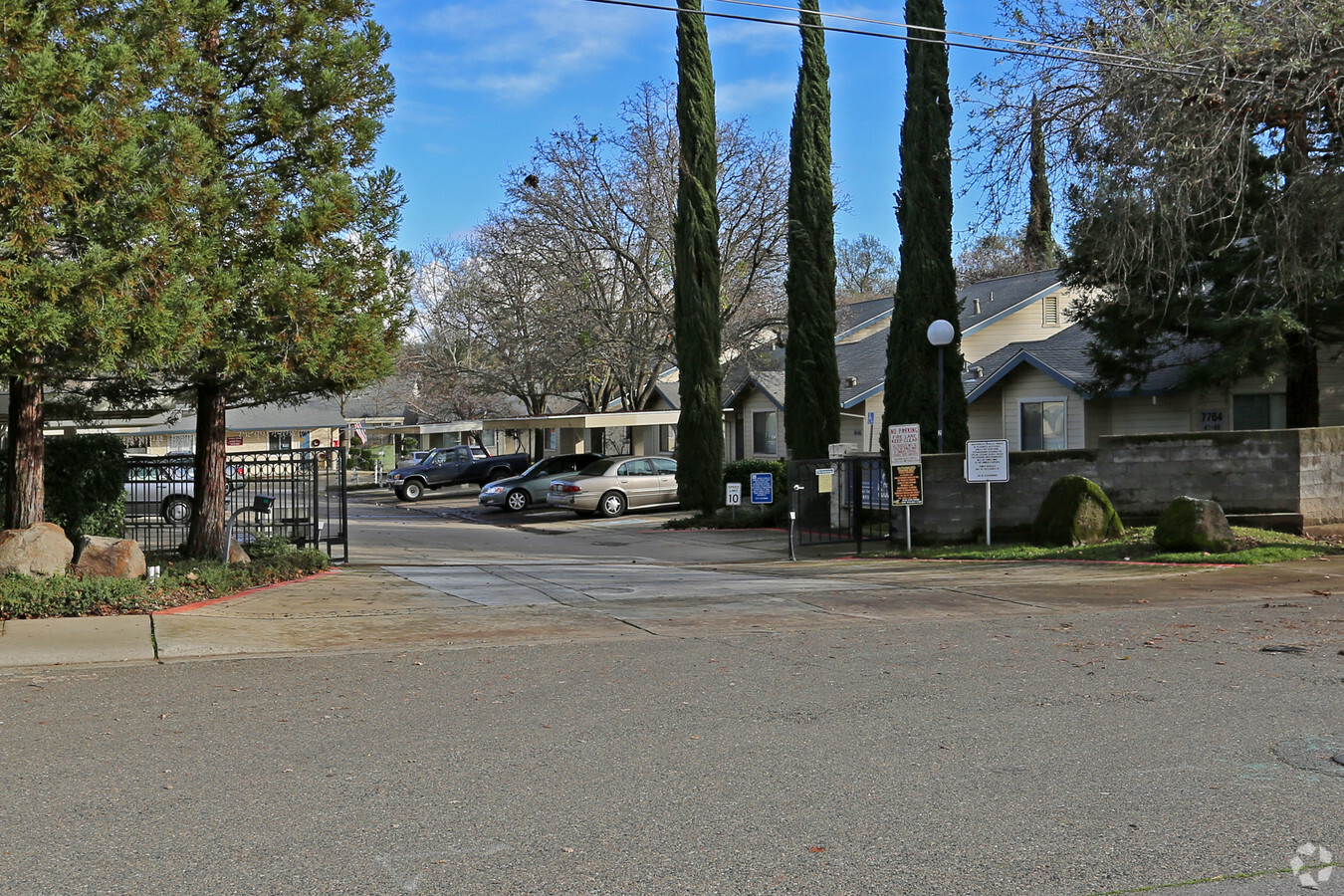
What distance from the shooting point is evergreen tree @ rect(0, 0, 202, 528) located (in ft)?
32.2

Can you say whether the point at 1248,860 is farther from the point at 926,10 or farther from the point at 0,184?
the point at 926,10

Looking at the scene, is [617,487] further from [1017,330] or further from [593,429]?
[1017,330]

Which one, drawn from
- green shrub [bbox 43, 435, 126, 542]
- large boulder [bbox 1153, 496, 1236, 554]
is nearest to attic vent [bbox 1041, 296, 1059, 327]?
large boulder [bbox 1153, 496, 1236, 554]

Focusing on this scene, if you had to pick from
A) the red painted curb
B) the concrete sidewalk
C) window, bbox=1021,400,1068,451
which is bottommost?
the concrete sidewalk

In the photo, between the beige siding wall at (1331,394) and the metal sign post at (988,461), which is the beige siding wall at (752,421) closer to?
the beige siding wall at (1331,394)

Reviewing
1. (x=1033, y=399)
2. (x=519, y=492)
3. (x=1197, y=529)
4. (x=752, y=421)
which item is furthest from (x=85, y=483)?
(x=752, y=421)

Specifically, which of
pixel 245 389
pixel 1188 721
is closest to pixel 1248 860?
pixel 1188 721

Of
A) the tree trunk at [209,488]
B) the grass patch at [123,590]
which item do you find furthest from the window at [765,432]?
the grass patch at [123,590]

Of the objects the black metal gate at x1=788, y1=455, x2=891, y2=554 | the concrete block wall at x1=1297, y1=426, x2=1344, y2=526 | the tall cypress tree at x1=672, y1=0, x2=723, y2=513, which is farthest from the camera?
the tall cypress tree at x1=672, y1=0, x2=723, y2=513

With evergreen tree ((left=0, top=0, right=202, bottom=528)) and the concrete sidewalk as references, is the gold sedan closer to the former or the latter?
the concrete sidewalk

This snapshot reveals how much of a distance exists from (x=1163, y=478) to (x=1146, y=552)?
6.43 ft

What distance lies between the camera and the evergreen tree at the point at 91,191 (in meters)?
9.81

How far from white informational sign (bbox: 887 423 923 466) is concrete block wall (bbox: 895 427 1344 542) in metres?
0.53

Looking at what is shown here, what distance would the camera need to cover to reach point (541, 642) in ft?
32.6
